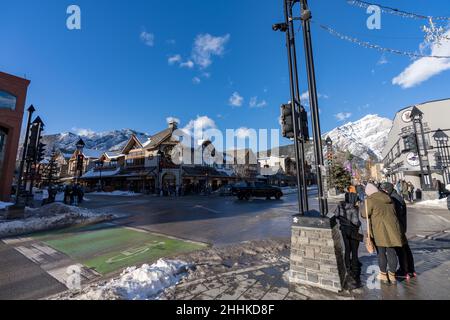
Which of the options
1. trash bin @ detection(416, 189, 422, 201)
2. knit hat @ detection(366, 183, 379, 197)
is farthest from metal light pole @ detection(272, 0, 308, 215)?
trash bin @ detection(416, 189, 422, 201)

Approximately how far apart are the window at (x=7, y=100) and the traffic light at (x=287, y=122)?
2469cm

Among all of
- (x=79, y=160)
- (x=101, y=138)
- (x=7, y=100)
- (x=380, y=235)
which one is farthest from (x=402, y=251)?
(x=101, y=138)

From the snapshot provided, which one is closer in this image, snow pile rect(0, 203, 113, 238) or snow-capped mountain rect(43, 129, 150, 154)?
snow pile rect(0, 203, 113, 238)

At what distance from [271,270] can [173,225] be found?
610 cm

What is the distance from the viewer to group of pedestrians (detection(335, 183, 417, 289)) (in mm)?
3584

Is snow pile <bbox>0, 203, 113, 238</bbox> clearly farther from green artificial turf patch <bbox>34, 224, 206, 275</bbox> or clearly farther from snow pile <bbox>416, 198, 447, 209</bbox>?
snow pile <bbox>416, 198, 447, 209</bbox>

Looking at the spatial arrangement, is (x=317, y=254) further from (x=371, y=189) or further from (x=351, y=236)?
(x=371, y=189)

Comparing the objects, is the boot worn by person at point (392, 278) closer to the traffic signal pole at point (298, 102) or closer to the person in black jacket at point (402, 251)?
the person in black jacket at point (402, 251)

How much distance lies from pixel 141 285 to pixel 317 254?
2882 mm

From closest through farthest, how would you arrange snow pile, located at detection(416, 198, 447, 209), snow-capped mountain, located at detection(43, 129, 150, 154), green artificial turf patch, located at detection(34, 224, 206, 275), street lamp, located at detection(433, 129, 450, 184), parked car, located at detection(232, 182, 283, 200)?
green artificial turf patch, located at detection(34, 224, 206, 275) < snow pile, located at detection(416, 198, 447, 209) < street lamp, located at detection(433, 129, 450, 184) < parked car, located at detection(232, 182, 283, 200) < snow-capped mountain, located at detection(43, 129, 150, 154)

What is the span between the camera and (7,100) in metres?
18.8

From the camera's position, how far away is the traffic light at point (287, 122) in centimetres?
427

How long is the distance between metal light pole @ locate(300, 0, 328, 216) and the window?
24852mm

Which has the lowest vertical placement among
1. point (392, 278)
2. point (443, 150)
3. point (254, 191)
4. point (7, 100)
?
point (392, 278)
